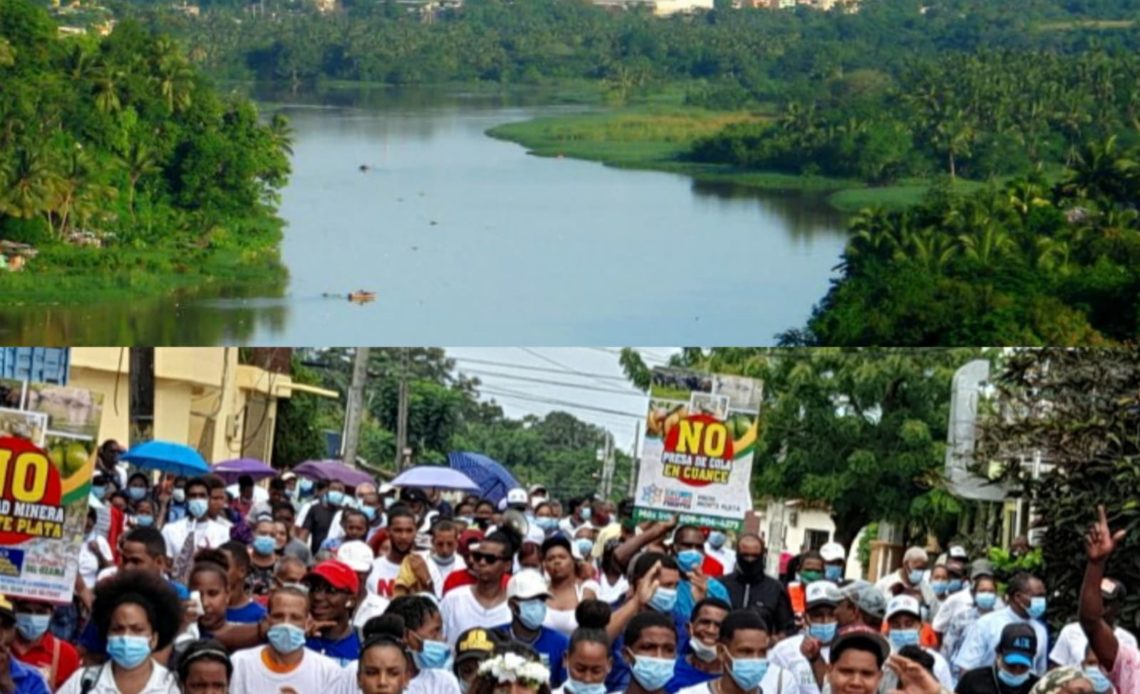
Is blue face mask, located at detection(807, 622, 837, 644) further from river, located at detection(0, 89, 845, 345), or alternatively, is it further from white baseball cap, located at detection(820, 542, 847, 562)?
river, located at detection(0, 89, 845, 345)

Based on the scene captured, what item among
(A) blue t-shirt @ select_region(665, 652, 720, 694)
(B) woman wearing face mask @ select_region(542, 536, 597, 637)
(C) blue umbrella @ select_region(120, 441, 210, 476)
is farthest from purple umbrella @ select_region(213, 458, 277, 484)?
(A) blue t-shirt @ select_region(665, 652, 720, 694)

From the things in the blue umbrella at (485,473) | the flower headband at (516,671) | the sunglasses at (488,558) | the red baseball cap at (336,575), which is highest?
the flower headband at (516,671)

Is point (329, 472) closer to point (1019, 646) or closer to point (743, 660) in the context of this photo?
point (1019, 646)

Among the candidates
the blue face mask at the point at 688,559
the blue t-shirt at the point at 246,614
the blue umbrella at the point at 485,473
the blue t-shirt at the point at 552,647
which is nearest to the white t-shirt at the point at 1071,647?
the blue t-shirt at the point at 552,647

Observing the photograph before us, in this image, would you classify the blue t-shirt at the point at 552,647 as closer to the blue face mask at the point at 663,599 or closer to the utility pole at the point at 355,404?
the blue face mask at the point at 663,599

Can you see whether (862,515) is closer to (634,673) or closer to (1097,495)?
(1097,495)
